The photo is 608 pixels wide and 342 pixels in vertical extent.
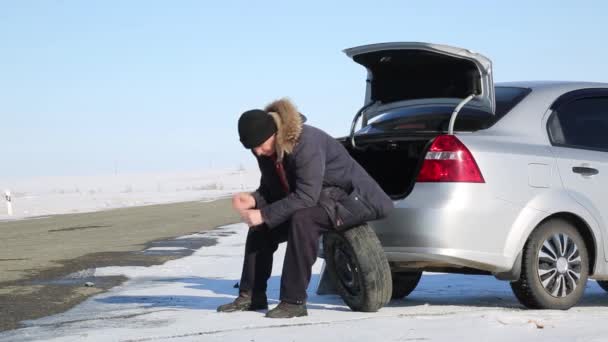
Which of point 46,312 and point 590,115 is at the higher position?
point 590,115

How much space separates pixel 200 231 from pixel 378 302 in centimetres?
1304

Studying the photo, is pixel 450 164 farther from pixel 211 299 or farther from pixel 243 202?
pixel 211 299

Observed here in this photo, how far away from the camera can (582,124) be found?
798cm

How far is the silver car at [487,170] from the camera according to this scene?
279 inches

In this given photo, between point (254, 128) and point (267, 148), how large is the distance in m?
0.20

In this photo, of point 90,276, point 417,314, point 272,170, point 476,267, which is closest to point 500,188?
point 476,267

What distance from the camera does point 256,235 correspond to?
7504mm

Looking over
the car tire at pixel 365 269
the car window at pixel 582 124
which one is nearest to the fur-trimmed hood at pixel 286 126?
the car tire at pixel 365 269

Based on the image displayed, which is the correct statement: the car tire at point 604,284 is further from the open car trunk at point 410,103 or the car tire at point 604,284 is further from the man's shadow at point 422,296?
the open car trunk at point 410,103

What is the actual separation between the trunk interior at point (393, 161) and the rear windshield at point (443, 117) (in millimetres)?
207

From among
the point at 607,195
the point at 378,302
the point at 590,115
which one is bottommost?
the point at 378,302

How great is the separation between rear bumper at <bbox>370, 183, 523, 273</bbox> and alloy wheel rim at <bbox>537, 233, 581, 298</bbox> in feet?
1.00

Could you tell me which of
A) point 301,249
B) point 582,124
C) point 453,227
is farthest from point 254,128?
point 582,124

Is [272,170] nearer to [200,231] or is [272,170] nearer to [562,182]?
[562,182]
